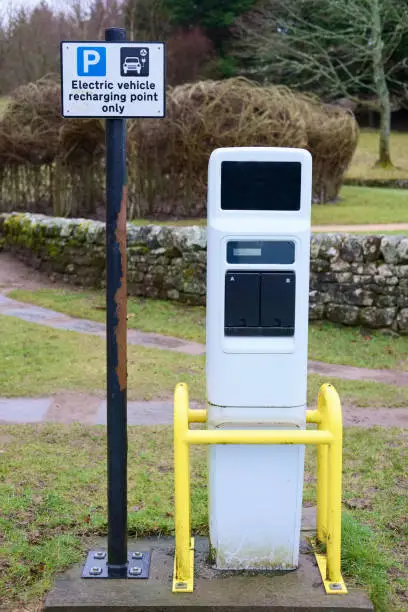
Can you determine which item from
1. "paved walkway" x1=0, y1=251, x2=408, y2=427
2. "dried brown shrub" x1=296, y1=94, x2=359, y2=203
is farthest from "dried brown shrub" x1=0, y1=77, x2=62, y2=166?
"paved walkway" x1=0, y1=251, x2=408, y2=427

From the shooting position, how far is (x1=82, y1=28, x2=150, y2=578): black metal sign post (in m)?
3.32

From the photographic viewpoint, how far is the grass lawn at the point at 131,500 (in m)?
3.63

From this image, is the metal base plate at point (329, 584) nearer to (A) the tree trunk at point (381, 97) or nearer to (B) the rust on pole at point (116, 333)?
(B) the rust on pole at point (116, 333)

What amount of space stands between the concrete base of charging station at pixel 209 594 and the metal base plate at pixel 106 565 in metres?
0.03

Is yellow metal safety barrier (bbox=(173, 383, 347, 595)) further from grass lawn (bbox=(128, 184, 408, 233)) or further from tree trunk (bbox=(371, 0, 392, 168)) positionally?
tree trunk (bbox=(371, 0, 392, 168))

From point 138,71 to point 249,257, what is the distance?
3.02 feet

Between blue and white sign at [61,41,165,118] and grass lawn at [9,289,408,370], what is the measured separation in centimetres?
564

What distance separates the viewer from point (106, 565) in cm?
356

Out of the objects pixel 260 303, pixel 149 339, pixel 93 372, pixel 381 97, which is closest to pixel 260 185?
pixel 260 303

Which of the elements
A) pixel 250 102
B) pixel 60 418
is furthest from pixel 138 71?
pixel 250 102

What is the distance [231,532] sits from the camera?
11.3 feet

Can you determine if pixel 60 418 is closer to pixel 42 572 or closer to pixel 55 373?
pixel 55 373

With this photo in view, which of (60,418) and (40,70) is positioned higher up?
(40,70)

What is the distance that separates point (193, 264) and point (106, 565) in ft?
24.3
